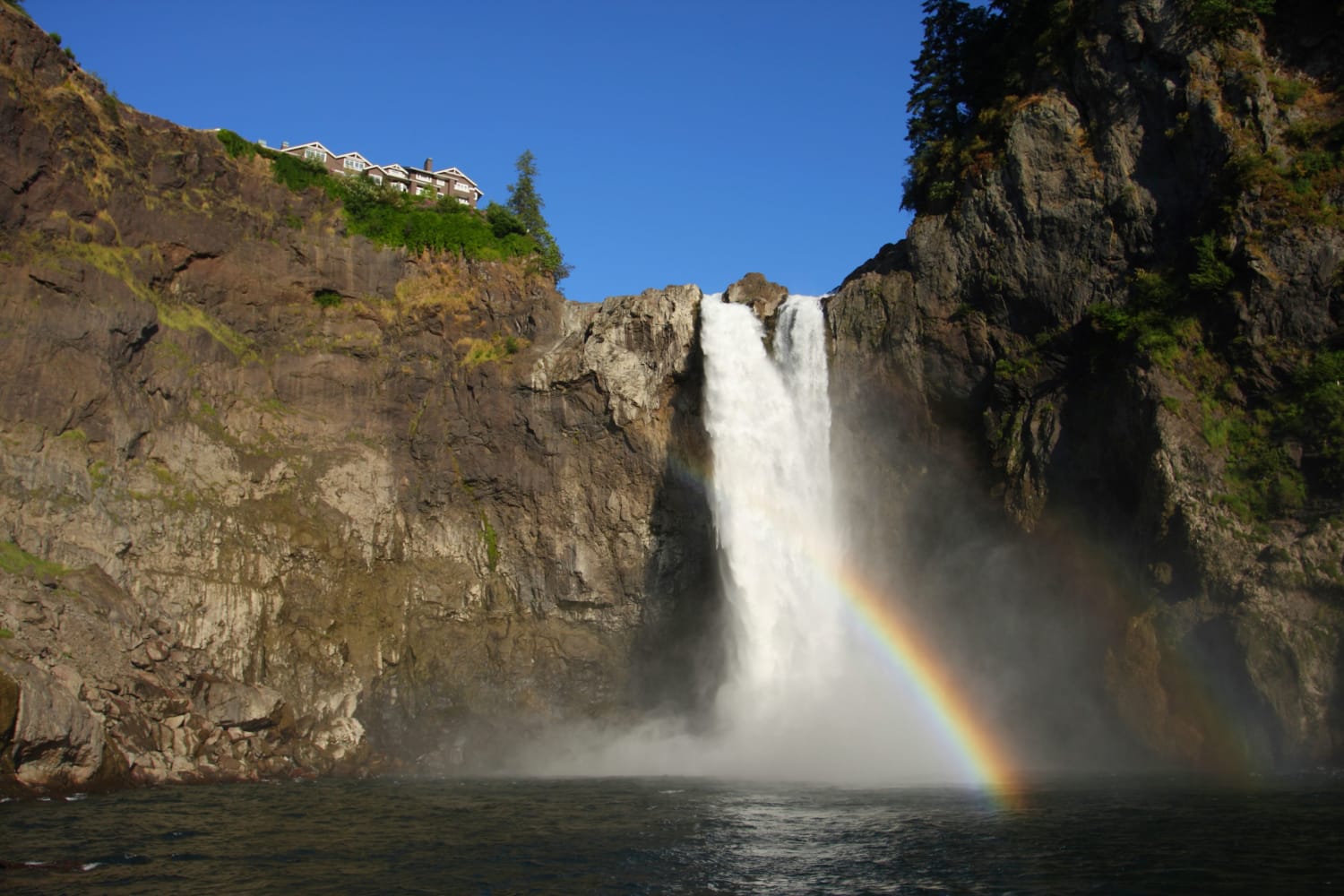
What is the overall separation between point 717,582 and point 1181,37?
25740 mm

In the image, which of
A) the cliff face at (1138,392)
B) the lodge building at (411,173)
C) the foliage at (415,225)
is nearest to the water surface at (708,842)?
the cliff face at (1138,392)

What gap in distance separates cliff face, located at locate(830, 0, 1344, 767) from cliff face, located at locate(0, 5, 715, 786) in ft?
34.4

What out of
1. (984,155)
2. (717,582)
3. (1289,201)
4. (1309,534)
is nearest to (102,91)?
(717,582)

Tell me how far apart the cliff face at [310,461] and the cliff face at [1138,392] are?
10.5 m

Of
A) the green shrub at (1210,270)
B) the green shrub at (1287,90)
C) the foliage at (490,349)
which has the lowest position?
the green shrub at (1210,270)

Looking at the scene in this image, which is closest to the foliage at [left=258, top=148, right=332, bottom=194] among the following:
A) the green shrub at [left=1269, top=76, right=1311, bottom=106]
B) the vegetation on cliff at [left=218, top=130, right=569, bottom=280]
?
the vegetation on cliff at [left=218, top=130, right=569, bottom=280]

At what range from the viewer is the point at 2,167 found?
3612cm

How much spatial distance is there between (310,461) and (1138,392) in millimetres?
31761

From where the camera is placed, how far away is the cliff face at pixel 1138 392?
92.2ft

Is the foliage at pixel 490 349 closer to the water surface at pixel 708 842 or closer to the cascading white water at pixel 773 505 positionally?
the cascading white water at pixel 773 505

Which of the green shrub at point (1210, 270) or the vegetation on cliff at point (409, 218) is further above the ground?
the vegetation on cliff at point (409, 218)

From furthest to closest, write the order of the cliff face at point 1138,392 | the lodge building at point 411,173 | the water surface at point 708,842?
the lodge building at point 411,173
the cliff face at point 1138,392
the water surface at point 708,842

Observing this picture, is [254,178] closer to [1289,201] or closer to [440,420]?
[440,420]

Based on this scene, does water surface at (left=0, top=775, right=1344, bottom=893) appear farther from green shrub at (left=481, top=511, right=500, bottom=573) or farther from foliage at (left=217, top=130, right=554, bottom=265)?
foliage at (left=217, top=130, right=554, bottom=265)
